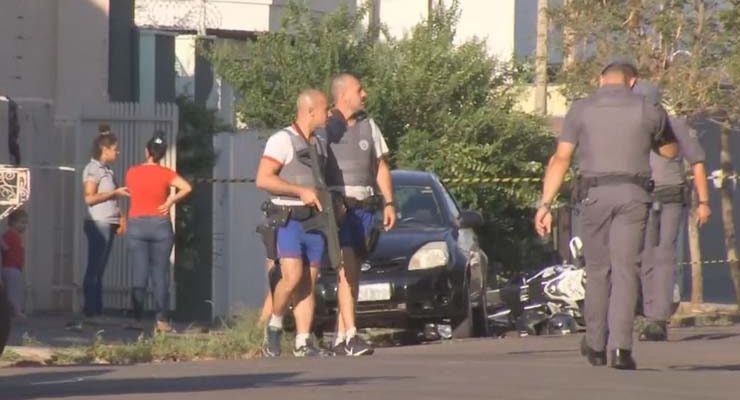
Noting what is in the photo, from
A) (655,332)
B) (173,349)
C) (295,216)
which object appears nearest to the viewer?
(295,216)

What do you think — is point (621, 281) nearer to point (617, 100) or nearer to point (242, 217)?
point (617, 100)

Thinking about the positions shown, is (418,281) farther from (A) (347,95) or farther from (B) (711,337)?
(A) (347,95)

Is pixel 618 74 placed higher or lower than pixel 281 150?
higher

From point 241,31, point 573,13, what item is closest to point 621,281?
point 573,13

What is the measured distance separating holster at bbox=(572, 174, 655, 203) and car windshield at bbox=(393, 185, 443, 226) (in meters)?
5.22

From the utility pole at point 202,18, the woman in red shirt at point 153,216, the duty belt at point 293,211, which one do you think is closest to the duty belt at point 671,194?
the duty belt at point 293,211

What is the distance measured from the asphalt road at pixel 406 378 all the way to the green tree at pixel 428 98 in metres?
9.70

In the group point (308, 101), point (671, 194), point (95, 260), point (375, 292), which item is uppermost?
point (308, 101)

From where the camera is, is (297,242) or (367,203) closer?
(297,242)

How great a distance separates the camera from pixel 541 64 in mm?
27562

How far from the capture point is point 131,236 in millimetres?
16938

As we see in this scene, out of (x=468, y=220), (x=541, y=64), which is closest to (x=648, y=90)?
(x=468, y=220)

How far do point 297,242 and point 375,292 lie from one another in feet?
8.98

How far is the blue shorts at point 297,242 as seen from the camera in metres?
12.7
